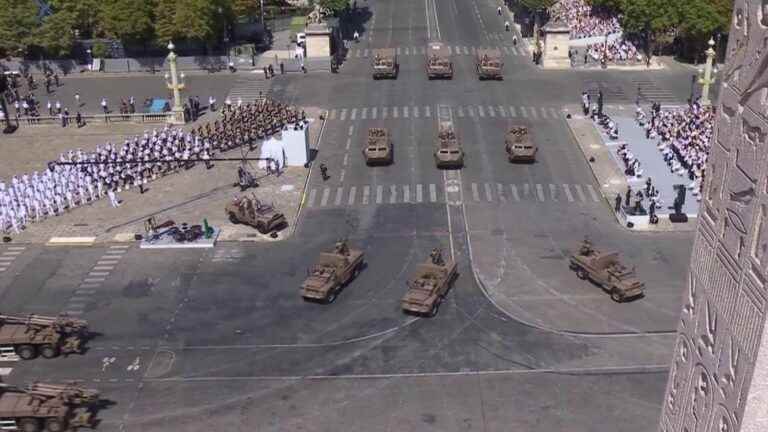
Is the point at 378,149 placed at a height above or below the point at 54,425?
above

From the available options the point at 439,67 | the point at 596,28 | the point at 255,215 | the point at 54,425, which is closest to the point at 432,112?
the point at 439,67

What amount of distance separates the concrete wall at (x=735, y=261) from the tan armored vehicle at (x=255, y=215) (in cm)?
4039

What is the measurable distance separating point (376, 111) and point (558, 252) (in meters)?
31.4

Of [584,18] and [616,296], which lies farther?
[584,18]

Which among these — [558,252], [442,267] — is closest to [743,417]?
[442,267]

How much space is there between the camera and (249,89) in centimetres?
8525

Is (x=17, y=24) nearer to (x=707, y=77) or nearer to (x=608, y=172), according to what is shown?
(x=608, y=172)

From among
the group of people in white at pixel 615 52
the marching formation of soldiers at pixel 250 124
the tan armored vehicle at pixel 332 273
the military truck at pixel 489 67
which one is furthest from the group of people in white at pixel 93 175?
the group of people in white at pixel 615 52

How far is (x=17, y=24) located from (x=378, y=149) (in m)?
50.0

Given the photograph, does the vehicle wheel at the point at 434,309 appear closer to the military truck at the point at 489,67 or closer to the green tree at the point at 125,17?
the military truck at the point at 489,67

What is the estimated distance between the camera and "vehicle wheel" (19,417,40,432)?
34.3 m

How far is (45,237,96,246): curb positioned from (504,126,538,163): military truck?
101 feet

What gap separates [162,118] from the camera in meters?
76.8

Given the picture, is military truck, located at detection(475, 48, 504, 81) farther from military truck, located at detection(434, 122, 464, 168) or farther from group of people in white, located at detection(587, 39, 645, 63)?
military truck, located at detection(434, 122, 464, 168)
